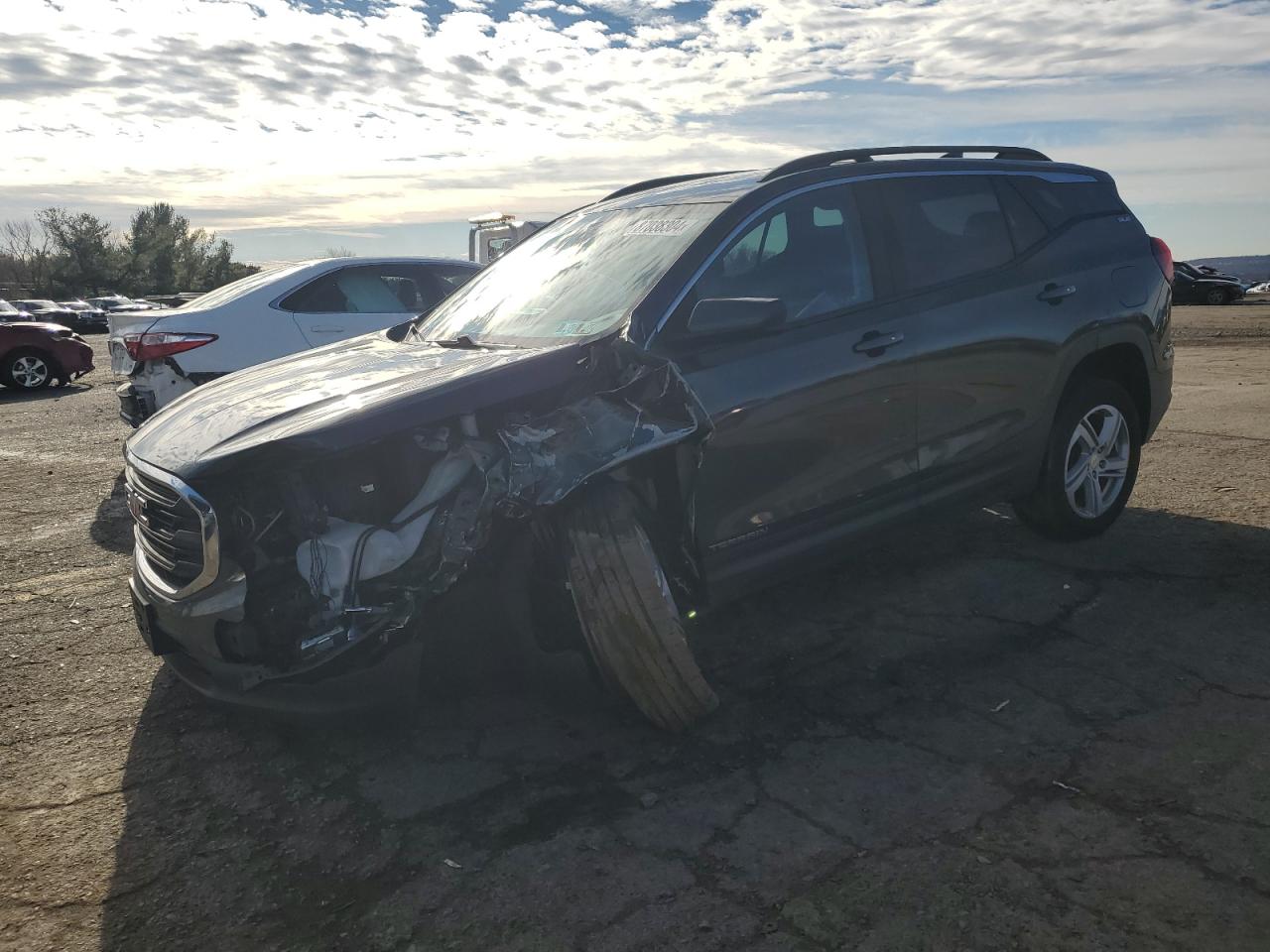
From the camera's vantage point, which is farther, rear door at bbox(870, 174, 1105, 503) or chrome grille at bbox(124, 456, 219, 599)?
rear door at bbox(870, 174, 1105, 503)

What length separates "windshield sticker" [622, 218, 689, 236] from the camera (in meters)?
3.86

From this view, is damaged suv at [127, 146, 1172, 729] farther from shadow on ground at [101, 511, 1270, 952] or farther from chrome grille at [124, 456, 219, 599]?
shadow on ground at [101, 511, 1270, 952]

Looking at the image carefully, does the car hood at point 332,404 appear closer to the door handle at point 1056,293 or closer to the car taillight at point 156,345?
the door handle at point 1056,293

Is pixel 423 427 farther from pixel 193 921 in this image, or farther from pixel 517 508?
pixel 193 921

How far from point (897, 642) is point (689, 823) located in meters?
1.50

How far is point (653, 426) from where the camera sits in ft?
10.3

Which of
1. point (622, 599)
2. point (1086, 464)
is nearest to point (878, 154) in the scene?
point (1086, 464)

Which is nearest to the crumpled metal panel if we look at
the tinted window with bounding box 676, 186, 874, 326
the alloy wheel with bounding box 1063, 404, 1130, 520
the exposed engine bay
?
the exposed engine bay

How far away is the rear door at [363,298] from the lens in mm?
7520

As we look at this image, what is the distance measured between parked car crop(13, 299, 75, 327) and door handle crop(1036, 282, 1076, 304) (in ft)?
134

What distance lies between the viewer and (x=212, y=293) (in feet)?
26.0

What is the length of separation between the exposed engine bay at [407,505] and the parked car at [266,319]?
428 centimetres

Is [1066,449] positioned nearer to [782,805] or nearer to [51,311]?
[782,805]

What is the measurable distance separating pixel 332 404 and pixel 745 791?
66.4 inches
